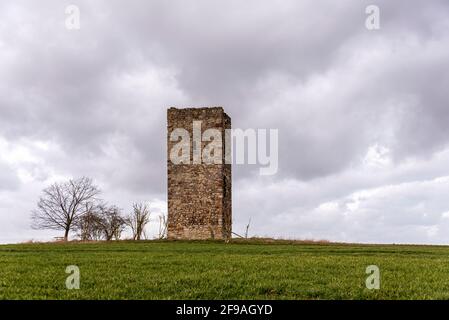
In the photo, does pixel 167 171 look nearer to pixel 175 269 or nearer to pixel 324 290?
pixel 175 269

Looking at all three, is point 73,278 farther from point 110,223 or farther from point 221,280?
point 110,223

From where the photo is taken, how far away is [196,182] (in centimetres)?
4316

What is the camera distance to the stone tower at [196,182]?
42.7m

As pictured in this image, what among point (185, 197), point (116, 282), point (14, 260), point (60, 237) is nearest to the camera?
point (116, 282)

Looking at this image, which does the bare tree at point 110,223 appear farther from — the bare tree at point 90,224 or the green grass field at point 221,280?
the green grass field at point 221,280

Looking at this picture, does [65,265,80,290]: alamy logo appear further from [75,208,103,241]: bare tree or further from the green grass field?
[75,208,103,241]: bare tree

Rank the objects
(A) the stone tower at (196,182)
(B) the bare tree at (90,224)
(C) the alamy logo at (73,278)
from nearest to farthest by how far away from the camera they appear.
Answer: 1. (C) the alamy logo at (73,278)
2. (A) the stone tower at (196,182)
3. (B) the bare tree at (90,224)

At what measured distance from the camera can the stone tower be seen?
42.7 meters

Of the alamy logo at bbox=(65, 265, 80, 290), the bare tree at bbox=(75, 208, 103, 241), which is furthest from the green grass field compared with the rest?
the bare tree at bbox=(75, 208, 103, 241)

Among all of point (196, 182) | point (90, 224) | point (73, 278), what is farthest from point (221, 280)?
point (90, 224)

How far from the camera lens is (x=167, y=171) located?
43844mm

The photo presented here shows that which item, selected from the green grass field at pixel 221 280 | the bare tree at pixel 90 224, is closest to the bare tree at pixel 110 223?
the bare tree at pixel 90 224
